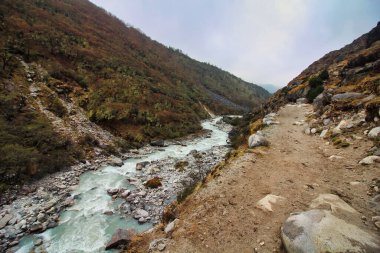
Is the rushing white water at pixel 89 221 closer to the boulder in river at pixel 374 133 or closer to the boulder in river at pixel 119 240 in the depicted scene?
the boulder in river at pixel 119 240

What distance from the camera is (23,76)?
2561cm

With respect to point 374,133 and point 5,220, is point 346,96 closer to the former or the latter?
point 374,133

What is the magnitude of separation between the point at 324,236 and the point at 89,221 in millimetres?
11413

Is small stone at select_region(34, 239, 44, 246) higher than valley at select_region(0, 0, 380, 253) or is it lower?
lower

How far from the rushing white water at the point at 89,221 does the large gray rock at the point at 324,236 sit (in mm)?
8137

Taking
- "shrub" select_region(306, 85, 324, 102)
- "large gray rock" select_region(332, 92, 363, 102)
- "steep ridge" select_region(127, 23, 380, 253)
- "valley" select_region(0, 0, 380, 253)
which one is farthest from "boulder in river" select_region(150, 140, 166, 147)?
"shrub" select_region(306, 85, 324, 102)

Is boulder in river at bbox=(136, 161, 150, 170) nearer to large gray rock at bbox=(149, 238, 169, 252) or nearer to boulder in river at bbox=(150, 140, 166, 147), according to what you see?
boulder in river at bbox=(150, 140, 166, 147)

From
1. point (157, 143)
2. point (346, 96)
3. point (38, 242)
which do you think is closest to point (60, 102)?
point (157, 143)

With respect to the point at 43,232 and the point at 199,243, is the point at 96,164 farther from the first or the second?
the point at 199,243

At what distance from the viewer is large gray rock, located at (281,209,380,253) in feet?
16.2

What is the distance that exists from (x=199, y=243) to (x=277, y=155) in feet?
25.5

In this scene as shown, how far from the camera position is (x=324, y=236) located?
5230mm

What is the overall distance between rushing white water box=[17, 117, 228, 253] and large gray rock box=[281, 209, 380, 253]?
26.7 ft

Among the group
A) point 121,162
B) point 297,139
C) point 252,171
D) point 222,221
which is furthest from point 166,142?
point 222,221
